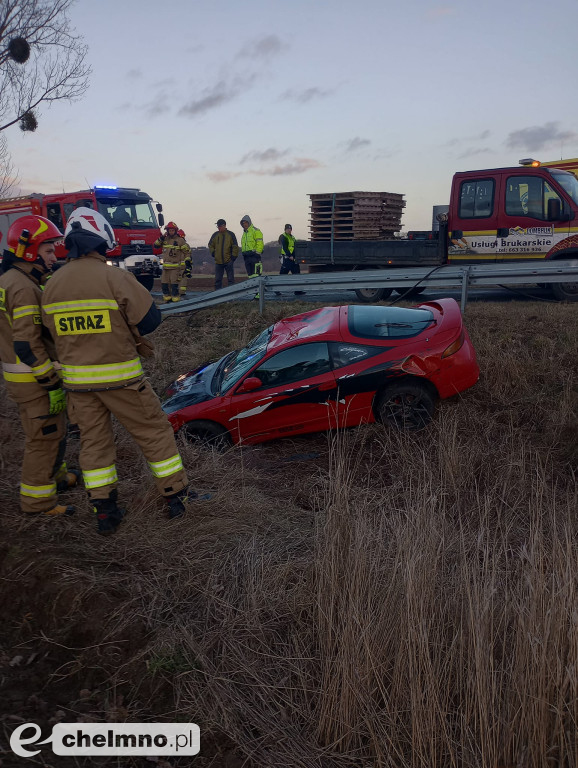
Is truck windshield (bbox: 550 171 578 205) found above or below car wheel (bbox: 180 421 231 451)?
above

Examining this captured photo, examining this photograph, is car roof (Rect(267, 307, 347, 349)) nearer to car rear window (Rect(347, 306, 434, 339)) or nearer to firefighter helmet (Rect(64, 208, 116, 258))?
car rear window (Rect(347, 306, 434, 339))

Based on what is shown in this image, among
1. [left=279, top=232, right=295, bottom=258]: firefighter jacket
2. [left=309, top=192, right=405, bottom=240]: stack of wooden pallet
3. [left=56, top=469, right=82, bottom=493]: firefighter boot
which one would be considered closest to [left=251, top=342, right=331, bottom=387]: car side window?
[left=56, top=469, right=82, bottom=493]: firefighter boot

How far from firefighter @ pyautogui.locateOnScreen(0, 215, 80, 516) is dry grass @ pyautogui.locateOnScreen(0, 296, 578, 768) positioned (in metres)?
0.28

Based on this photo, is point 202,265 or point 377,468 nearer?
point 377,468

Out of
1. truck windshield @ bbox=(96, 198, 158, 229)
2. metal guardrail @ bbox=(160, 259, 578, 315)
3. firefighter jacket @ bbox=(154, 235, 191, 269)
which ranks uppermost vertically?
truck windshield @ bbox=(96, 198, 158, 229)

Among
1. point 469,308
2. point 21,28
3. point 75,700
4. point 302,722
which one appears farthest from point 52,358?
point 21,28

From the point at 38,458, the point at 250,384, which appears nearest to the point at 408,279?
the point at 250,384

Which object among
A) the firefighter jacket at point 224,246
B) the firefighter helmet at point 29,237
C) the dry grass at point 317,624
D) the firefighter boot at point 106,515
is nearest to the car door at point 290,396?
the dry grass at point 317,624

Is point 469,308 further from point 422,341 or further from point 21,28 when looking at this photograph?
point 21,28

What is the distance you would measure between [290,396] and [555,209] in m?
6.44

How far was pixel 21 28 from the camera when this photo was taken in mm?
18094

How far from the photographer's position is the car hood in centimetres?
643

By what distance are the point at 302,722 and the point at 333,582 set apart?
0.56 m

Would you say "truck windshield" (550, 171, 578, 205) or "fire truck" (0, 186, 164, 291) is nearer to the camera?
"truck windshield" (550, 171, 578, 205)
